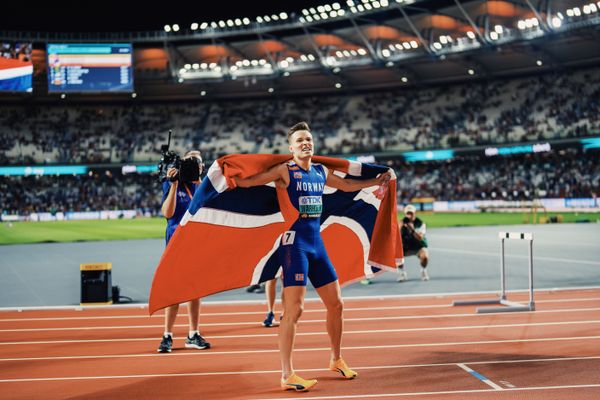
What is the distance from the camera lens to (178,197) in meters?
7.82

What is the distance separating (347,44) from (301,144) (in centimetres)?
5429

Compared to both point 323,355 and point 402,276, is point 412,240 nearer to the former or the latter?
point 402,276

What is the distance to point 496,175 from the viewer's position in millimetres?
58000

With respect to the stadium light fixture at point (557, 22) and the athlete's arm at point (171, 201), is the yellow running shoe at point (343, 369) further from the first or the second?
the stadium light fixture at point (557, 22)

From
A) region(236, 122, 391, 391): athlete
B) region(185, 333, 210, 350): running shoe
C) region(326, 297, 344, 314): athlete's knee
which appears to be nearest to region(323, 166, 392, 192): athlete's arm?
region(236, 122, 391, 391): athlete

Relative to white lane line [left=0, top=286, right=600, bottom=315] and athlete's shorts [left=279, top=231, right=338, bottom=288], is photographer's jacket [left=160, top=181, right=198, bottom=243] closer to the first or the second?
athlete's shorts [left=279, top=231, right=338, bottom=288]

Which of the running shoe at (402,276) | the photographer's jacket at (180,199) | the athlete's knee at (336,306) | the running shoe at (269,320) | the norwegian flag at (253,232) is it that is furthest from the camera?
the running shoe at (402,276)

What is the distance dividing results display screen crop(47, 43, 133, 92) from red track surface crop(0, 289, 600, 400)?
4157cm

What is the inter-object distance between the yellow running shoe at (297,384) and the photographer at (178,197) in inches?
87.4

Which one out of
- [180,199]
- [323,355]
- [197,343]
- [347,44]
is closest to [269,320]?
[197,343]

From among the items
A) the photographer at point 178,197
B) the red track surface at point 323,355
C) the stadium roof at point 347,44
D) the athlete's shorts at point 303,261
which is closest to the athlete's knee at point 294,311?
the athlete's shorts at point 303,261

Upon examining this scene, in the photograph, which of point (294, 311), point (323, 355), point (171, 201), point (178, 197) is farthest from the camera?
point (178, 197)

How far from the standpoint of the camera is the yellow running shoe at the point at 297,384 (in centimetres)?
582

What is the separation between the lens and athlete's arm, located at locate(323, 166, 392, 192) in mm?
6855
